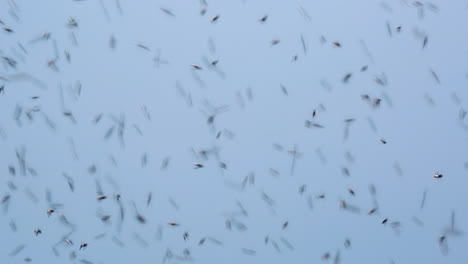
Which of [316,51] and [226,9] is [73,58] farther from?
[316,51]

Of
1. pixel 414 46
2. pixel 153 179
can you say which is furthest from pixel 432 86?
pixel 153 179

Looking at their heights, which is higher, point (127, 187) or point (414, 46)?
point (414, 46)

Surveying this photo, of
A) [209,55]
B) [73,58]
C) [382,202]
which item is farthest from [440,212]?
[73,58]

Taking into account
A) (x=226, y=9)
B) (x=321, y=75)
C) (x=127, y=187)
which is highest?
(x=226, y=9)

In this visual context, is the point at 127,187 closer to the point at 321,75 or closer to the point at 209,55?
the point at 209,55

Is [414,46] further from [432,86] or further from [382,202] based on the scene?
[382,202]

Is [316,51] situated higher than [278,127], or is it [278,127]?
[316,51]
